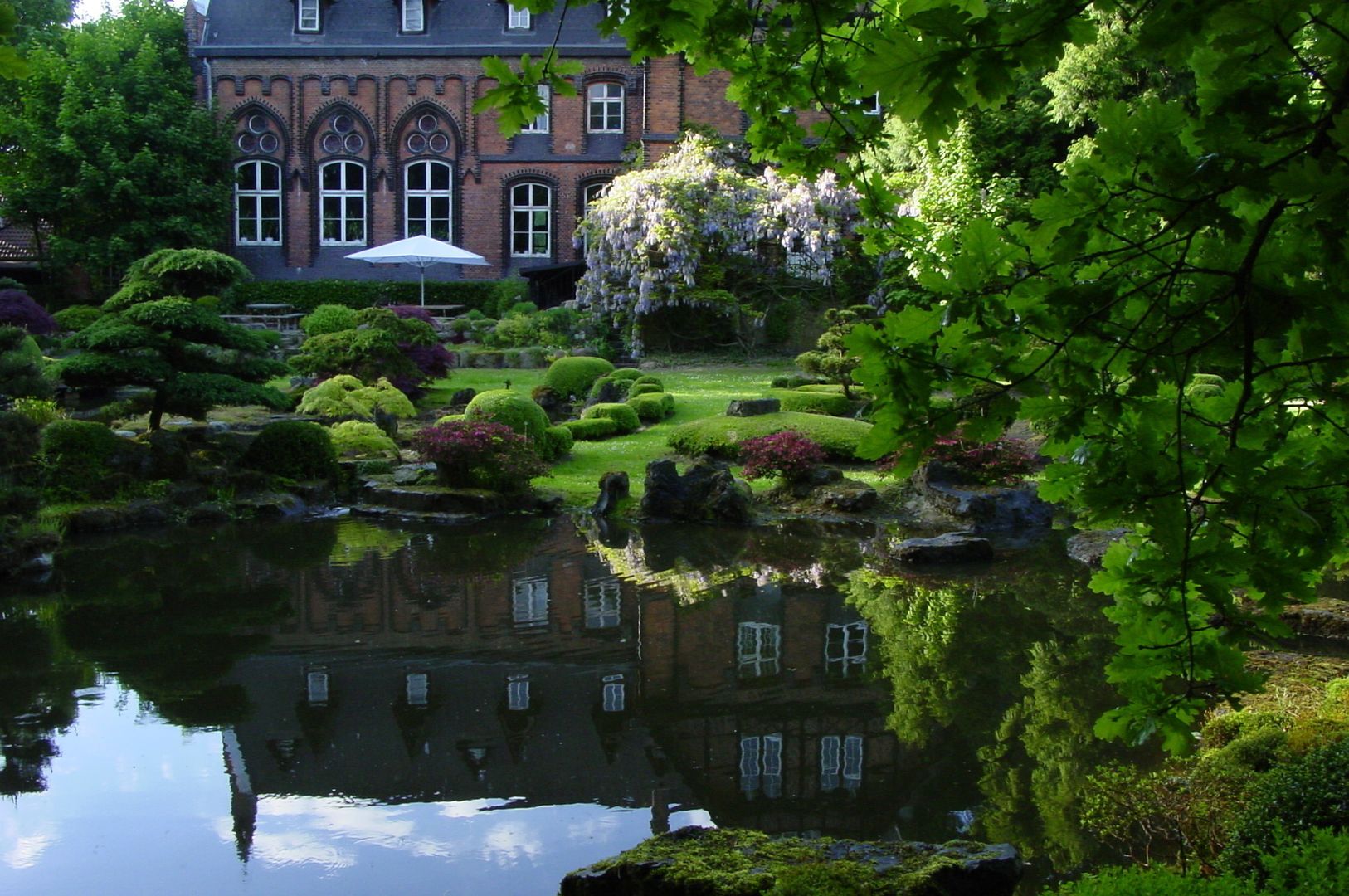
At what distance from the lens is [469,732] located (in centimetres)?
693

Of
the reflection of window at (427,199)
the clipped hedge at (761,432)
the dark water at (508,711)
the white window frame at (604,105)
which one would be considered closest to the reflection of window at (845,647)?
the dark water at (508,711)

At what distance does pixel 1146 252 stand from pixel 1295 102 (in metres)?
0.41

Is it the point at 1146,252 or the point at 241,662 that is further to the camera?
the point at 241,662

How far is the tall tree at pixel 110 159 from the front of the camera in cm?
3259

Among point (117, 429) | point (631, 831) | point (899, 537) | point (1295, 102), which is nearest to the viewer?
point (1295, 102)

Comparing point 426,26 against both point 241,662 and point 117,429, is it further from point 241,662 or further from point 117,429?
point 241,662

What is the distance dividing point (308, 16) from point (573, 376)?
62.9ft

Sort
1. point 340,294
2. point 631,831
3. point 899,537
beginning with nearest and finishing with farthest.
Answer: point 631,831 → point 899,537 → point 340,294

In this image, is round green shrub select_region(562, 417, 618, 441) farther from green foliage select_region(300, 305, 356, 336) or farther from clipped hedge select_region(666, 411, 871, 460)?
green foliage select_region(300, 305, 356, 336)

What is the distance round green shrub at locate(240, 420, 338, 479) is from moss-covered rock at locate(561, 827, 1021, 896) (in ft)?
37.2

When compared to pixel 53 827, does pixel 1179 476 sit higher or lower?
higher

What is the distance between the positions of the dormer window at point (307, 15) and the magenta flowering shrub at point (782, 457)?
26.4 meters

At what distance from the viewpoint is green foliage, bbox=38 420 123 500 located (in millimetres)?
13492

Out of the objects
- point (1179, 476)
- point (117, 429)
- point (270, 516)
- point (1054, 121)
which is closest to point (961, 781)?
point (1179, 476)
